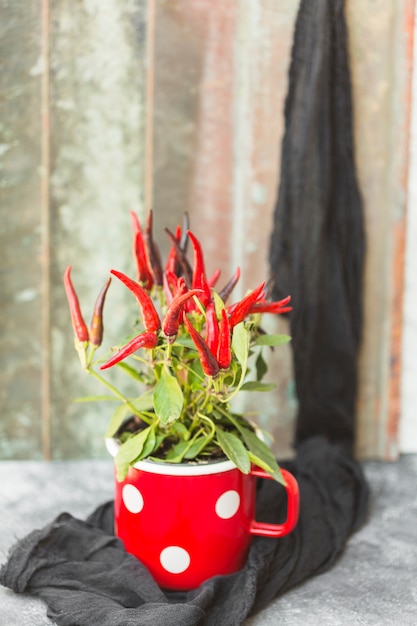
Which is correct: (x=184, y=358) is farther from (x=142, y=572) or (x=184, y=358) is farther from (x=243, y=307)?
(x=142, y=572)

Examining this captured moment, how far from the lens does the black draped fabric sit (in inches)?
38.4

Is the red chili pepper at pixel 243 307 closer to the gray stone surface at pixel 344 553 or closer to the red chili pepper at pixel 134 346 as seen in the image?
the red chili pepper at pixel 134 346

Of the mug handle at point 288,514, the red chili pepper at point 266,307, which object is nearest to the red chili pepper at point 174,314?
the red chili pepper at point 266,307

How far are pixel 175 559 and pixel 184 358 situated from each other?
0.25 meters

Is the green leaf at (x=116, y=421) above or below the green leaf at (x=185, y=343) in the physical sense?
below

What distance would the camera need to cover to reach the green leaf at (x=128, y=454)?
930 mm

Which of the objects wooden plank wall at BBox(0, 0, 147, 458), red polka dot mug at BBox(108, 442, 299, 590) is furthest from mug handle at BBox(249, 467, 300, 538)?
wooden plank wall at BBox(0, 0, 147, 458)

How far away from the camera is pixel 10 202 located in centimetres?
134

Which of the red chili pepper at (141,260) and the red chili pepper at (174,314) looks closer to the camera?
the red chili pepper at (174,314)

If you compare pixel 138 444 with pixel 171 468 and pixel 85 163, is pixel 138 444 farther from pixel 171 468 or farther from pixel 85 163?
pixel 85 163

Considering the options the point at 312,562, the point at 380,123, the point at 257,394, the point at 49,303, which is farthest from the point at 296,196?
the point at 312,562

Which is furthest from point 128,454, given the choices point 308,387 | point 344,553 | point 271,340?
point 308,387

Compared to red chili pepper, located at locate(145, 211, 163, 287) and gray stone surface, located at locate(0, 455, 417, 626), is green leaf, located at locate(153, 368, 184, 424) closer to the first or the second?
red chili pepper, located at locate(145, 211, 163, 287)

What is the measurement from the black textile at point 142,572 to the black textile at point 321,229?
0.78 ft
